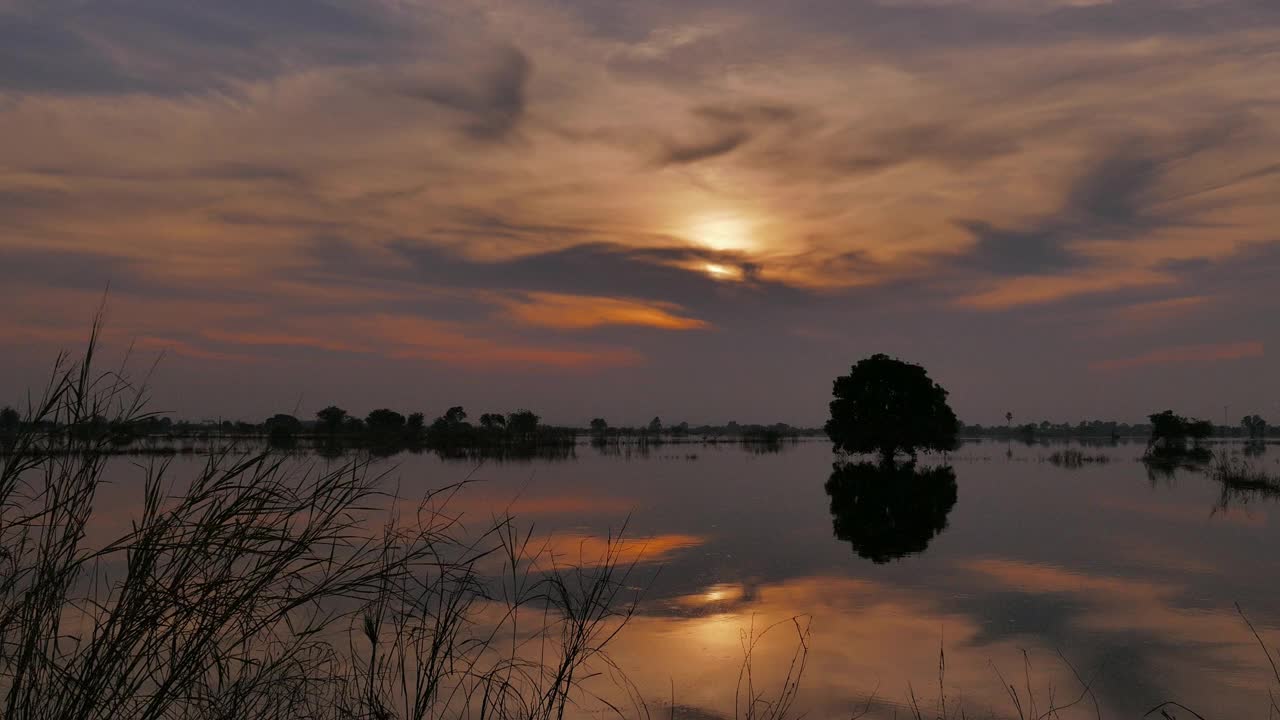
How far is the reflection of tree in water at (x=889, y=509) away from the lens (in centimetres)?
2128

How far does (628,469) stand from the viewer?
52.7 metres

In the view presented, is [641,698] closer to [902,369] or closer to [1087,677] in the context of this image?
[1087,677]

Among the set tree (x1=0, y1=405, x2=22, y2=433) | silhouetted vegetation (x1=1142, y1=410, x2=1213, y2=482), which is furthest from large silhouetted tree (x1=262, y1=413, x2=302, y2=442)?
silhouetted vegetation (x1=1142, y1=410, x2=1213, y2=482)

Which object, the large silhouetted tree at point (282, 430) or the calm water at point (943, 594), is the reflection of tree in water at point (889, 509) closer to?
the calm water at point (943, 594)

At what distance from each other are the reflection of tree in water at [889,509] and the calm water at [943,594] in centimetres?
16

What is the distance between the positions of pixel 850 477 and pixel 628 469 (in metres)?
13.9

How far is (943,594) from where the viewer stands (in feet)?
48.9

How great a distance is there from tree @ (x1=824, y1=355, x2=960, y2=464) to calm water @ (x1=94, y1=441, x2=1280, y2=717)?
81.9 ft

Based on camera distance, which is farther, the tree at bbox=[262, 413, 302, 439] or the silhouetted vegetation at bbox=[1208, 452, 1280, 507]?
the silhouetted vegetation at bbox=[1208, 452, 1280, 507]

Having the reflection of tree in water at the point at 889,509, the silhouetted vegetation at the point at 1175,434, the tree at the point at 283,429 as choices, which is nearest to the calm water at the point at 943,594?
the reflection of tree in water at the point at 889,509

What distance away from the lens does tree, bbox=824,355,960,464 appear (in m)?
57.9

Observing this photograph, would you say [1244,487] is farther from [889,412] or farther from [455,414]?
[455,414]

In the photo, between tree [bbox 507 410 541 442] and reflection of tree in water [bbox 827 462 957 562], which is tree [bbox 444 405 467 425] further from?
reflection of tree in water [bbox 827 462 957 562]

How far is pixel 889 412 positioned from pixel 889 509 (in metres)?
30.3
